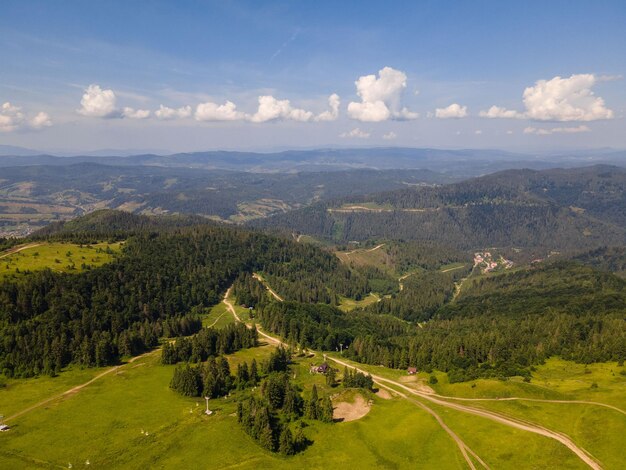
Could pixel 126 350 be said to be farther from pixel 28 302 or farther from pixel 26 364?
pixel 28 302

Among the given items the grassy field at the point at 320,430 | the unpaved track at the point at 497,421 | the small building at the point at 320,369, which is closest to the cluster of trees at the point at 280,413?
the grassy field at the point at 320,430

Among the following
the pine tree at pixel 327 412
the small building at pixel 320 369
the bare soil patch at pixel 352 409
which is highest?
the pine tree at pixel 327 412

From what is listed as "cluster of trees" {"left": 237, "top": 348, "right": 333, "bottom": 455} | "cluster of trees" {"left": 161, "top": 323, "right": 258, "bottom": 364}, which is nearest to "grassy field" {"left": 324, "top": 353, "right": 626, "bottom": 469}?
"cluster of trees" {"left": 237, "top": 348, "right": 333, "bottom": 455}

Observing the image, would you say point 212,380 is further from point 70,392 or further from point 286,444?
point 70,392

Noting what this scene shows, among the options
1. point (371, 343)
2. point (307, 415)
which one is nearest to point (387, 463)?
point (307, 415)

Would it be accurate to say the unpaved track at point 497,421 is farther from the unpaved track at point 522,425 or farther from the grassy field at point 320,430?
the grassy field at point 320,430

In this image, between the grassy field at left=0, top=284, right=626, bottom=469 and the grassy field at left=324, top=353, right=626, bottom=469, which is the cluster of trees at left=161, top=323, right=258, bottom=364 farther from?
the grassy field at left=324, top=353, right=626, bottom=469

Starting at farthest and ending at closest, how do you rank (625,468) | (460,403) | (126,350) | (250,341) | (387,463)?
Answer: (250,341)
(126,350)
(460,403)
(387,463)
(625,468)

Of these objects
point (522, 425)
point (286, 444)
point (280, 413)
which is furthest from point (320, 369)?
point (522, 425)

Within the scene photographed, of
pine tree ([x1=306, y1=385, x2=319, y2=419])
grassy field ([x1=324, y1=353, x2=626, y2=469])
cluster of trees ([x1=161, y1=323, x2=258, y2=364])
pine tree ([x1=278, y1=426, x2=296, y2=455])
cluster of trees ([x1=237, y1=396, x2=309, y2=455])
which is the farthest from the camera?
cluster of trees ([x1=161, y1=323, x2=258, y2=364])
